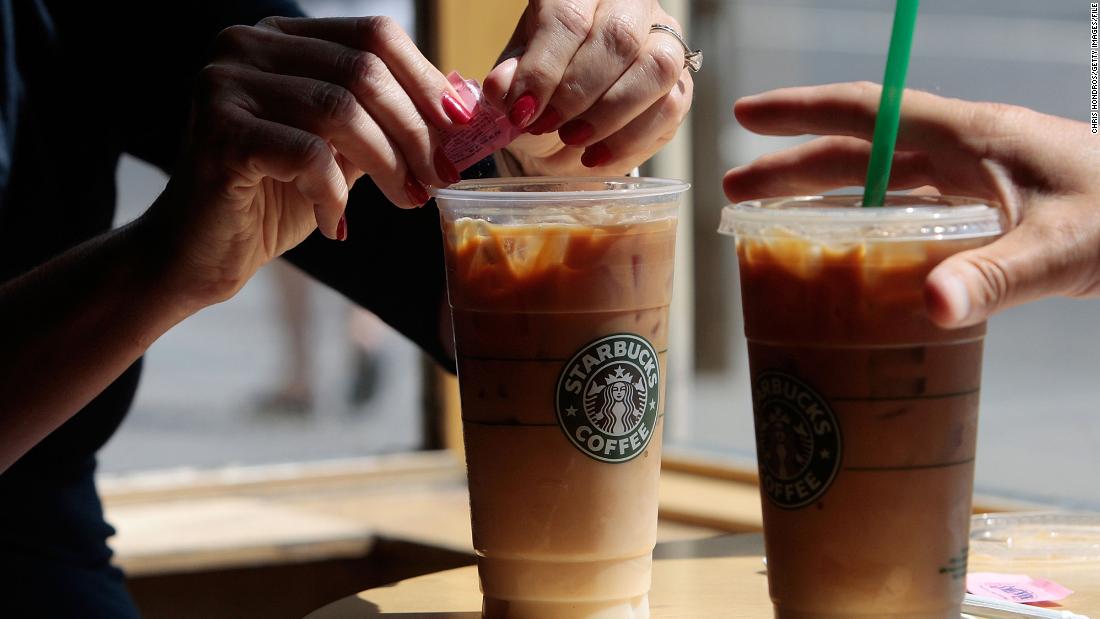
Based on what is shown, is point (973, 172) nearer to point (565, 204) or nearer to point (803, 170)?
point (803, 170)

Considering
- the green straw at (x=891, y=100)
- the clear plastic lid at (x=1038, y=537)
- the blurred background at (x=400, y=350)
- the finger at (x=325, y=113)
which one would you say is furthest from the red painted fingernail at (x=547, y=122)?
the blurred background at (x=400, y=350)

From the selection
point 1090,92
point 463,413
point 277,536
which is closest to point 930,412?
point 463,413

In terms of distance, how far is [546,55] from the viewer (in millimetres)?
877

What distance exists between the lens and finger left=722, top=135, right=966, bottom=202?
981 mm

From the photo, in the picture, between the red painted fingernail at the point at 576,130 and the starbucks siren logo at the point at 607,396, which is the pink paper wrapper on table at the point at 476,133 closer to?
the red painted fingernail at the point at 576,130

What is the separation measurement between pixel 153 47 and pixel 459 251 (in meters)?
0.69

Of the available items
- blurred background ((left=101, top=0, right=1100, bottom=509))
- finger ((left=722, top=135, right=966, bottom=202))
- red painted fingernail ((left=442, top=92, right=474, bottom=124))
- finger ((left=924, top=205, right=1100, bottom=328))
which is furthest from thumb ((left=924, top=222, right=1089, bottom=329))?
blurred background ((left=101, top=0, right=1100, bottom=509))

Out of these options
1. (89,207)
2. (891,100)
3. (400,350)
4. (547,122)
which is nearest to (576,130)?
(547,122)

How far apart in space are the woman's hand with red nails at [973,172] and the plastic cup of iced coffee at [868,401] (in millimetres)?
42

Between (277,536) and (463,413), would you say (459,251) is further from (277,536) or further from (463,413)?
(277,536)

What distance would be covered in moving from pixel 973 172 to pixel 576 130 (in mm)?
286

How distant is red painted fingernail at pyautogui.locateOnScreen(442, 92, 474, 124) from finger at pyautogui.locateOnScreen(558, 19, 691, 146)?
0.07m

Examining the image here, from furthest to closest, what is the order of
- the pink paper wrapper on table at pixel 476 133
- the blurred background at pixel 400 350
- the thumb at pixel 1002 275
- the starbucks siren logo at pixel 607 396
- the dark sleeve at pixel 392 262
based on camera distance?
the blurred background at pixel 400 350, the dark sleeve at pixel 392 262, the pink paper wrapper on table at pixel 476 133, the starbucks siren logo at pixel 607 396, the thumb at pixel 1002 275

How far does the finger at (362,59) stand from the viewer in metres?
0.90
